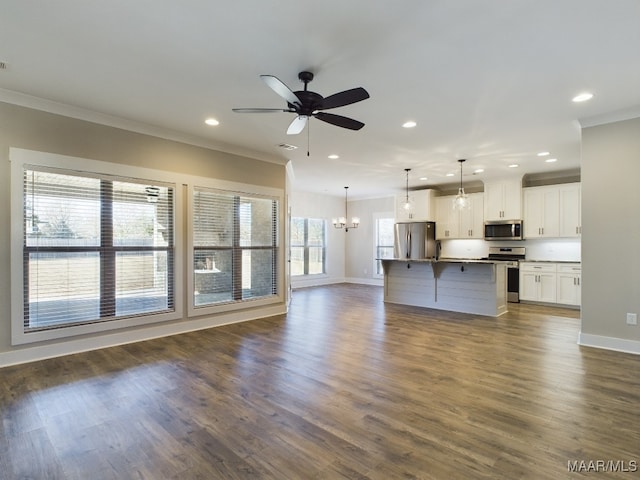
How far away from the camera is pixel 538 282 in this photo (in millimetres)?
6887

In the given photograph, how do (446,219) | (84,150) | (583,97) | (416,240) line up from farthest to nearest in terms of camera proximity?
(416,240) → (446,219) → (84,150) → (583,97)

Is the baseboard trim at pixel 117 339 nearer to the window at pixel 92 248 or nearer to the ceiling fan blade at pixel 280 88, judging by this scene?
the window at pixel 92 248

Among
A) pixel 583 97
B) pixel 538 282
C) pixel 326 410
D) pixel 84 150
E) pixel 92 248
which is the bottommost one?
pixel 326 410

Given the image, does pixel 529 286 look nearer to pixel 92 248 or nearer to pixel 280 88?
pixel 280 88

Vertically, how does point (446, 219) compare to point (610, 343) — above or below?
above

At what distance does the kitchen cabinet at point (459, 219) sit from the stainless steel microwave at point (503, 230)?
0.57 ft

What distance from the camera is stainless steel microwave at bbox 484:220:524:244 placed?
7.33 m

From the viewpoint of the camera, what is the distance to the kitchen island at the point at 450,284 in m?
5.89

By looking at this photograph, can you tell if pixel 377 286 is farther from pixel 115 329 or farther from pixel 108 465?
pixel 108 465

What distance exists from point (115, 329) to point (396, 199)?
7.11m

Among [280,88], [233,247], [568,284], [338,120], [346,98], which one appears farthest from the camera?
[568,284]

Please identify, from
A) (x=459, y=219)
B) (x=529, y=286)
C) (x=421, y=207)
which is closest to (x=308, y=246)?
(x=421, y=207)

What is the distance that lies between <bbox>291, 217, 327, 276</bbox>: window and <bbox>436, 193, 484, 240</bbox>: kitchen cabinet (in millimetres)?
3540

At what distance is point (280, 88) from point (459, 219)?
22.9 ft
